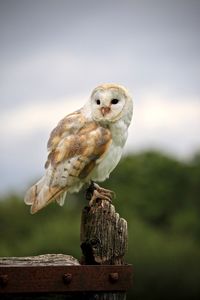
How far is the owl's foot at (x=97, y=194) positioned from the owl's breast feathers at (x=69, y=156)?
138mm

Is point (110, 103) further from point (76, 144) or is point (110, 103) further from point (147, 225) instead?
point (147, 225)

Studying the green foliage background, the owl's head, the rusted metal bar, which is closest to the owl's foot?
the owl's head

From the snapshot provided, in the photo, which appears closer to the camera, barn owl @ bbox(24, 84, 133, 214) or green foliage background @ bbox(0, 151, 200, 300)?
barn owl @ bbox(24, 84, 133, 214)

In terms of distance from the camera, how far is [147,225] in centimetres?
7675

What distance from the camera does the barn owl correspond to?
8383mm

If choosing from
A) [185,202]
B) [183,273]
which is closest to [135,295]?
[183,273]

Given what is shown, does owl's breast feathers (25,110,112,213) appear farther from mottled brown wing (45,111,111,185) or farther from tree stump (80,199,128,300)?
tree stump (80,199,128,300)

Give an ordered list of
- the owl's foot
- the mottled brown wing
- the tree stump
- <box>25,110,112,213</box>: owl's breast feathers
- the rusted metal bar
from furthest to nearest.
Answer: the mottled brown wing → <box>25,110,112,213</box>: owl's breast feathers → the owl's foot → the tree stump → the rusted metal bar

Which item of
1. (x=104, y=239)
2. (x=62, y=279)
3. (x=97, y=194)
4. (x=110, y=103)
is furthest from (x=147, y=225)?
(x=62, y=279)

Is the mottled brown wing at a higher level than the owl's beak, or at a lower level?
lower

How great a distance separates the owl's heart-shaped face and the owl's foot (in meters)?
0.55

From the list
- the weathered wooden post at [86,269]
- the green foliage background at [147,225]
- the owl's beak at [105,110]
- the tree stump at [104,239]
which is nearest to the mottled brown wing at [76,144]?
the owl's beak at [105,110]

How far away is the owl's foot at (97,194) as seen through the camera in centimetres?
805

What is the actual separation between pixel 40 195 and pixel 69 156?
503mm
